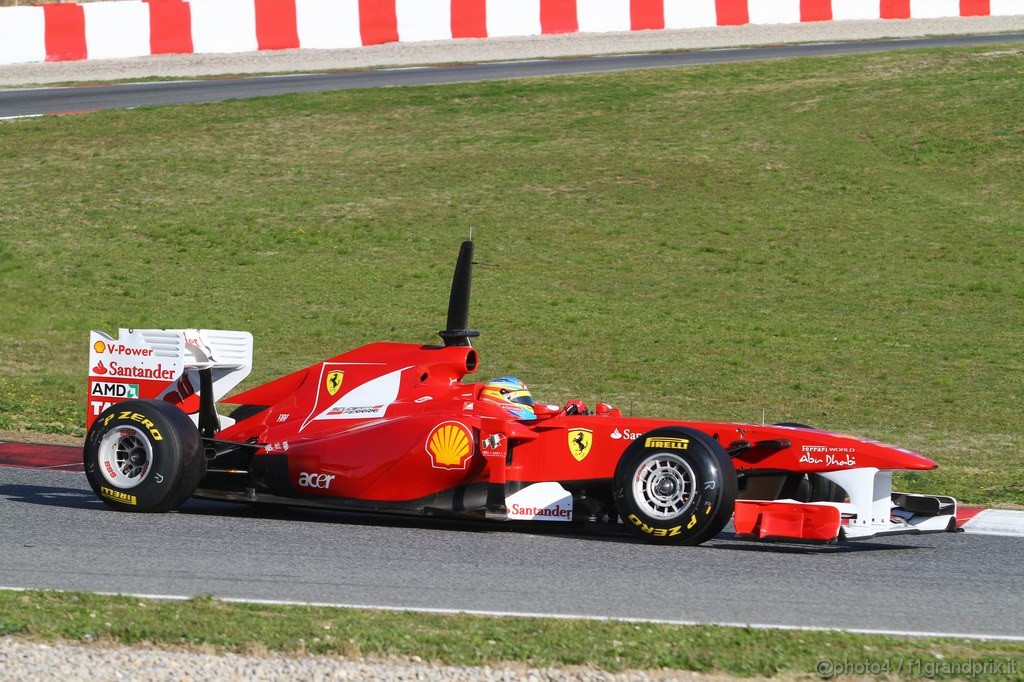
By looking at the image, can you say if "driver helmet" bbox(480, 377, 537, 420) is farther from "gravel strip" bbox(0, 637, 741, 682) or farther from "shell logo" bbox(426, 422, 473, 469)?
"gravel strip" bbox(0, 637, 741, 682)

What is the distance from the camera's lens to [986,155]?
2455 cm

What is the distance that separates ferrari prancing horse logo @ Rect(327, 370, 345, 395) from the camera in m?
9.77

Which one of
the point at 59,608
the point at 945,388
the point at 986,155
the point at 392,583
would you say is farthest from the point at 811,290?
the point at 59,608

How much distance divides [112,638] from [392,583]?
1736 millimetres

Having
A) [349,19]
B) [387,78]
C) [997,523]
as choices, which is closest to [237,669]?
[997,523]

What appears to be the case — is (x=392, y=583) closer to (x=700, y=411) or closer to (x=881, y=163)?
(x=700, y=411)

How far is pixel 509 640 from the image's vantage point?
6.15 metres

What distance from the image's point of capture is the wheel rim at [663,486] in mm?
8383

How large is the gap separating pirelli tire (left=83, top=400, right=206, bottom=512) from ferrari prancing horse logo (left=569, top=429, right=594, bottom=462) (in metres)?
2.47

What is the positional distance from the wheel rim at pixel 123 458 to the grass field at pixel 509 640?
2809 mm

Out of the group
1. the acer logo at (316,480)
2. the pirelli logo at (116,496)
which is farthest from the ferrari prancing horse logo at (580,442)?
the pirelli logo at (116,496)

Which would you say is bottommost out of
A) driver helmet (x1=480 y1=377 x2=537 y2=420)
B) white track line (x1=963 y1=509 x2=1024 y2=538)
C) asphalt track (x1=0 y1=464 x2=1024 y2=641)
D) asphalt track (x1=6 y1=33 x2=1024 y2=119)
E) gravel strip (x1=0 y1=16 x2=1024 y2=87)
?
white track line (x1=963 y1=509 x2=1024 y2=538)

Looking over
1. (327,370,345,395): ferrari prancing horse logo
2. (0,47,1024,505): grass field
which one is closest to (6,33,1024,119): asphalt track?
(0,47,1024,505): grass field

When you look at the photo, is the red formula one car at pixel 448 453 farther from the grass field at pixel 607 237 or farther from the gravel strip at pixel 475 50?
the gravel strip at pixel 475 50
